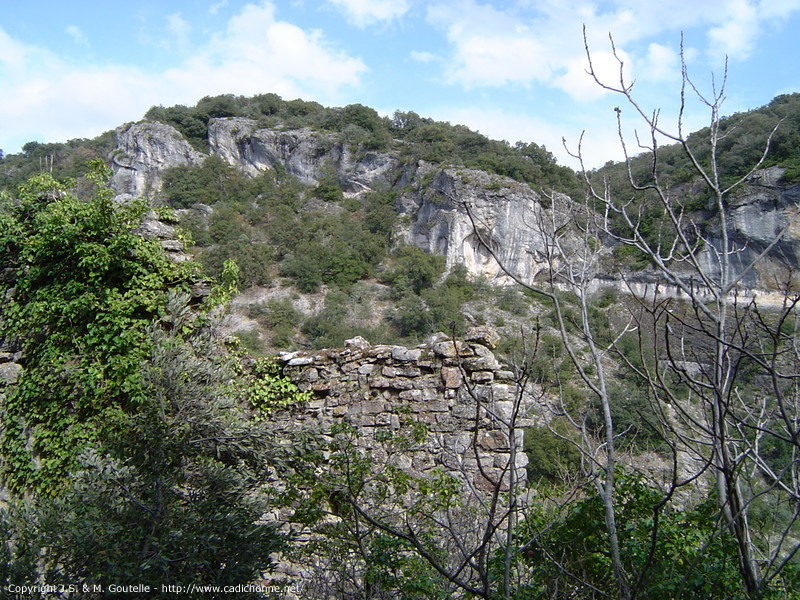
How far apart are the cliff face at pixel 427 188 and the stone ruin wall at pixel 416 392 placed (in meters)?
23.6

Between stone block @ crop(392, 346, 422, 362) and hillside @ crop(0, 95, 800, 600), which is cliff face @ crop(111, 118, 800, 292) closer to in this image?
stone block @ crop(392, 346, 422, 362)

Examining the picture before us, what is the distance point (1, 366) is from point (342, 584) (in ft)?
10.7

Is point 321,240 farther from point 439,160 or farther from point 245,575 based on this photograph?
point 245,575

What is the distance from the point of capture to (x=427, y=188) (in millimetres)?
44406

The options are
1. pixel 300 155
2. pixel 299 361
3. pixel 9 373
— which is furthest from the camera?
pixel 300 155

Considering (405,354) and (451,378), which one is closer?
(451,378)

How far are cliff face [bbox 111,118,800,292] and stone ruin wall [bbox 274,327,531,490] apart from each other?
77.5 feet

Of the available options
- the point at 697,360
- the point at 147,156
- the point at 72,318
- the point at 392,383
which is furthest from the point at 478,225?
the point at 697,360

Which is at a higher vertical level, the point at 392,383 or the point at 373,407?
the point at 392,383

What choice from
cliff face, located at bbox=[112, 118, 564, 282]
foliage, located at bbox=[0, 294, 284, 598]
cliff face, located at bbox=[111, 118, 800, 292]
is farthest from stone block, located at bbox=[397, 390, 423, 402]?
cliff face, located at bbox=[112, 118, 564, 282]

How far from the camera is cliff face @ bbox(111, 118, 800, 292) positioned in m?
31.2

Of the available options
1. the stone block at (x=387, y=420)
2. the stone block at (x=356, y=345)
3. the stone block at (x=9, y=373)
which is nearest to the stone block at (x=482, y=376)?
the stone block at (x=387, y=420)

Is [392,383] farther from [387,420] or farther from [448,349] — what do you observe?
[448,349]

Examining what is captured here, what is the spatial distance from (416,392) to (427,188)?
135ft
